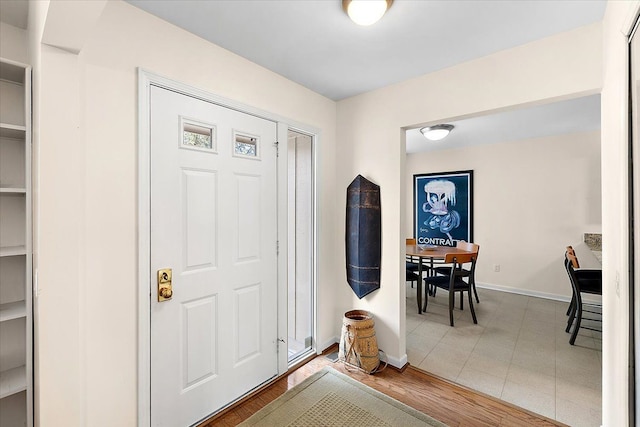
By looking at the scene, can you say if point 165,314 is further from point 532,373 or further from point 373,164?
point 532,373

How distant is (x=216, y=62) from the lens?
1957 millimetres

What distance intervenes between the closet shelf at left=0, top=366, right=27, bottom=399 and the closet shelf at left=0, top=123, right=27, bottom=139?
117 cm

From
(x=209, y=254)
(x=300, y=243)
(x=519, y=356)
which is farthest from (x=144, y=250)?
(x=519, y=356)

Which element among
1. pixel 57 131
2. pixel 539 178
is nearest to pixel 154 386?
pixel 57 131

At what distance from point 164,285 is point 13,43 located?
149cm

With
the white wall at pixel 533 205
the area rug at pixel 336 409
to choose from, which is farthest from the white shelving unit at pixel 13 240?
the white wall at pixel 533 205

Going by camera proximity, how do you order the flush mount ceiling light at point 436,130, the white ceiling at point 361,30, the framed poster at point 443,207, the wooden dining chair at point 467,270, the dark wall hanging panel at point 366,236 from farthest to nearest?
the framed poster at point 443,207
the flush mount ceiling light at point 436,130
the wooden dining chair at point 467,270
the dark wall hanging panel at point 366,236
the white ceiling at point 361,30

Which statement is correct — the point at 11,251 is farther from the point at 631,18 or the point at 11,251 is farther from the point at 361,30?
the point at 631,18

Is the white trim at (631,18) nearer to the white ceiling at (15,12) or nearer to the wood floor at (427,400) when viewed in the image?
the wood floor at (427,400)

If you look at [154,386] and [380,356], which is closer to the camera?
[154,386]

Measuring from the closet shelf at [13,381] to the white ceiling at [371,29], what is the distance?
1980 mm

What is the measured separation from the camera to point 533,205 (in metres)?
4.57

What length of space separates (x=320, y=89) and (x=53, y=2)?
6.40ft

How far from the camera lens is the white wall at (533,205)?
4.18 m
